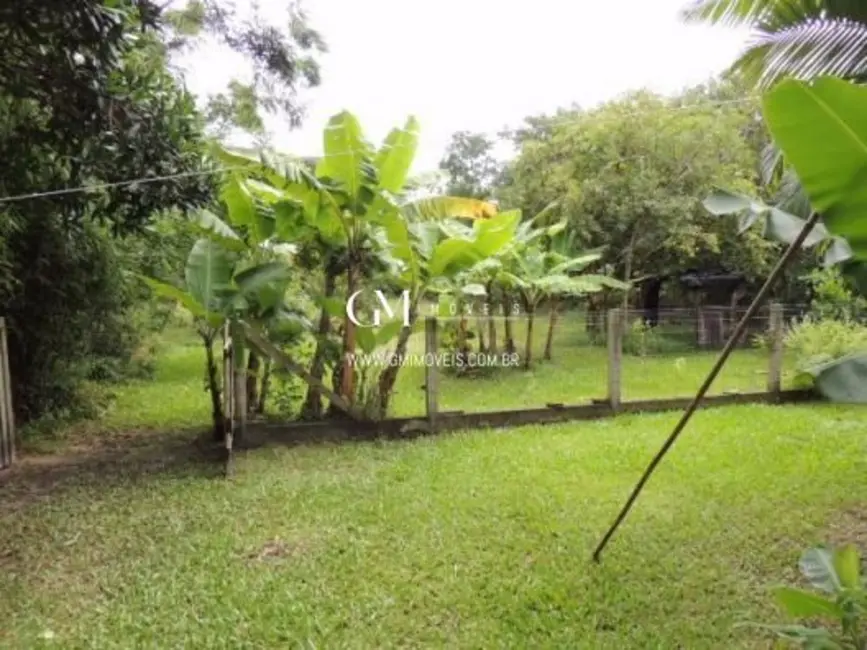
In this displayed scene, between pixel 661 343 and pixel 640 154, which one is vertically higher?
pixel 640 154

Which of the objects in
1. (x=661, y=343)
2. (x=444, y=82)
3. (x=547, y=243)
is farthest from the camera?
(x=547, y=243)

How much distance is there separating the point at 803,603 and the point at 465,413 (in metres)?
3.97

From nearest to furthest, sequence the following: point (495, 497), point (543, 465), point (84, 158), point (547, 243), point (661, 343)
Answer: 1. point (84, 158)
2. point (495, 497)
3. point (543, 465)
4. point (661, 343)
5. point (547, 243)

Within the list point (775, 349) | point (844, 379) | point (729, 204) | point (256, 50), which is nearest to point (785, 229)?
point (729, 204)

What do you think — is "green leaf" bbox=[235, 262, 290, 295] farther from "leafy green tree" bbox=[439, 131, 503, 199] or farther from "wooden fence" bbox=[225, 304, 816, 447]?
"leafy green tree" bbox=[439, 131, 503, 199]

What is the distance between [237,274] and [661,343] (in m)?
4.54

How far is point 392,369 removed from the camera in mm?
5270

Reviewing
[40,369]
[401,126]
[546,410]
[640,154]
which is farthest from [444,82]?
[640,154]

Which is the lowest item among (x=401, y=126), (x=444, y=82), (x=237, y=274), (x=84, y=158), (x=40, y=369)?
(x=40, y=369)

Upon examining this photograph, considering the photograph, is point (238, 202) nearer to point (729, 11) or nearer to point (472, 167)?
point (729, 11)

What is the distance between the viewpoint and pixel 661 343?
22.5 ft

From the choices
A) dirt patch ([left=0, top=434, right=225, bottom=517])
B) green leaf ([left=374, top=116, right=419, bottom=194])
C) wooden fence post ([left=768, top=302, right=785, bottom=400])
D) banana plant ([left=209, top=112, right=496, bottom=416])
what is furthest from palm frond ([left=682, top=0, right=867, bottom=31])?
dirt patch ([left=0, top=434, right=225, bottom=517])

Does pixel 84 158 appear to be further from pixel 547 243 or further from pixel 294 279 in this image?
pixel 547 243

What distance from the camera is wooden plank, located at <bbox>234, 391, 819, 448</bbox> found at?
5020 mm
